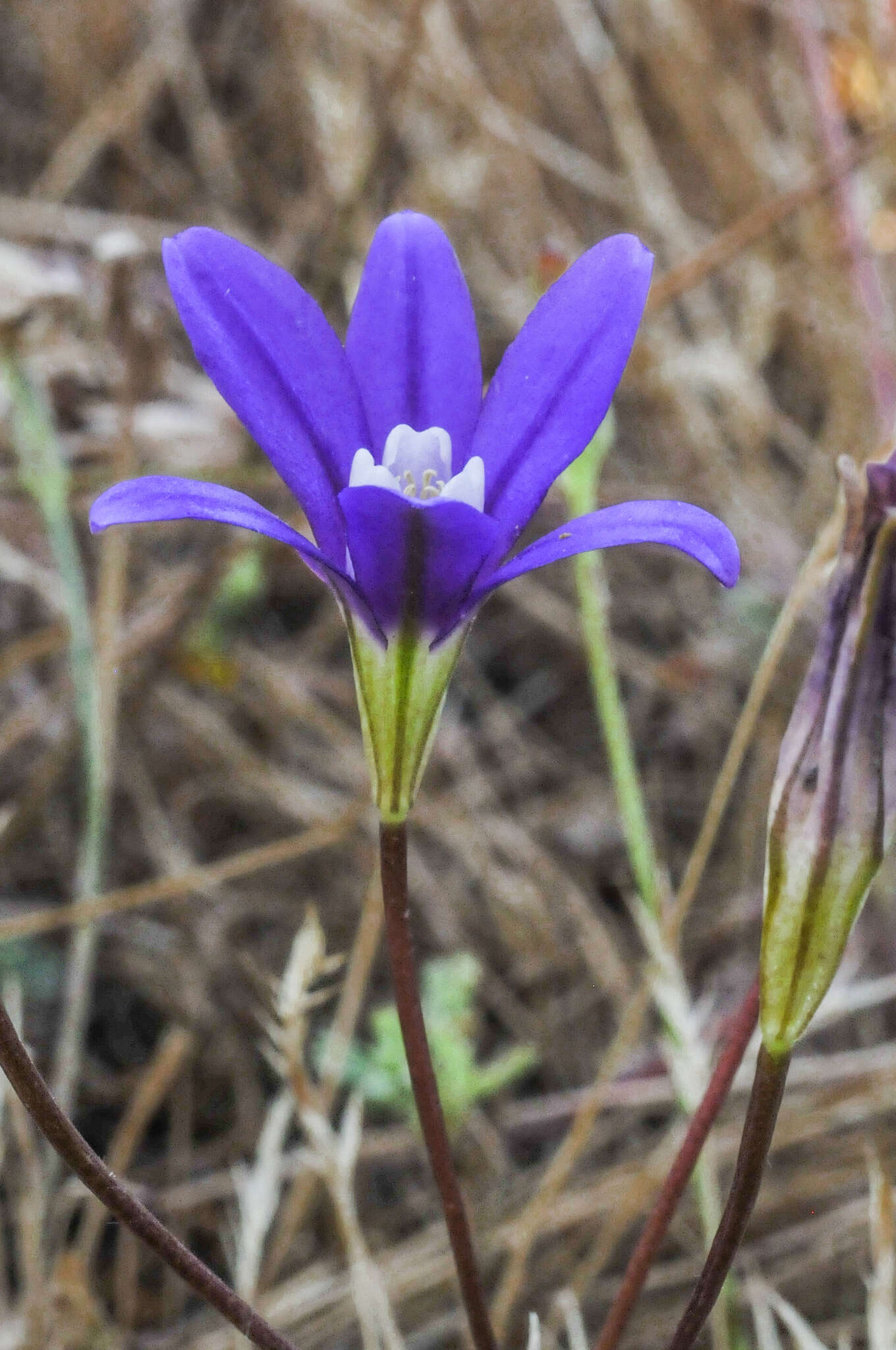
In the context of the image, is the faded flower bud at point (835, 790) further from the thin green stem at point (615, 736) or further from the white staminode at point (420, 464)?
the thin green stem at point (615, 736)

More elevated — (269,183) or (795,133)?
(269,183)

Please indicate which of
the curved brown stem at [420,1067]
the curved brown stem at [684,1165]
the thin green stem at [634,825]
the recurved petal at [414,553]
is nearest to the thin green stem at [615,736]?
the thin green stem at [634,825]

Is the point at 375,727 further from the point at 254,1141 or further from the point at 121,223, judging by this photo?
the point at 121,223

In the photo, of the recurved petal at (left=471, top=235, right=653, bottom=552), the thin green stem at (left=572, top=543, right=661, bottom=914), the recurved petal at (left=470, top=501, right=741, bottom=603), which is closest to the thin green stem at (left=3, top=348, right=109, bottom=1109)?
the thin green stem at (left=572, top=543, right=661, bottom=914)

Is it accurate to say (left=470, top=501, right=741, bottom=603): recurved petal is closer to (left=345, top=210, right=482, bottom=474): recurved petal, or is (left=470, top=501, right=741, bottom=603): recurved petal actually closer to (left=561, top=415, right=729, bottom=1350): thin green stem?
(left=345, top=210, right=482, bottom=474): recurved petal

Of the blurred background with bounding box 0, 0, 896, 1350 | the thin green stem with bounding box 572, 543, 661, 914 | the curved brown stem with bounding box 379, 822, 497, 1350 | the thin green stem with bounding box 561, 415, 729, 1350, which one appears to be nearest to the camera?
the curved brown stem with bounding box 379, 822, 497, 1350

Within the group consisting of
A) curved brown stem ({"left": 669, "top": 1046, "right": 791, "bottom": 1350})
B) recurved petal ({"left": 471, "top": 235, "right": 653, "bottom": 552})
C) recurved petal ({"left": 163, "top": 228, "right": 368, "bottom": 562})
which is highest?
recurved petal ({"left": 163, "top": 228, "right": 368, "bottom": 562})

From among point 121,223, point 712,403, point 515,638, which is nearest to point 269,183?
point 121,223
